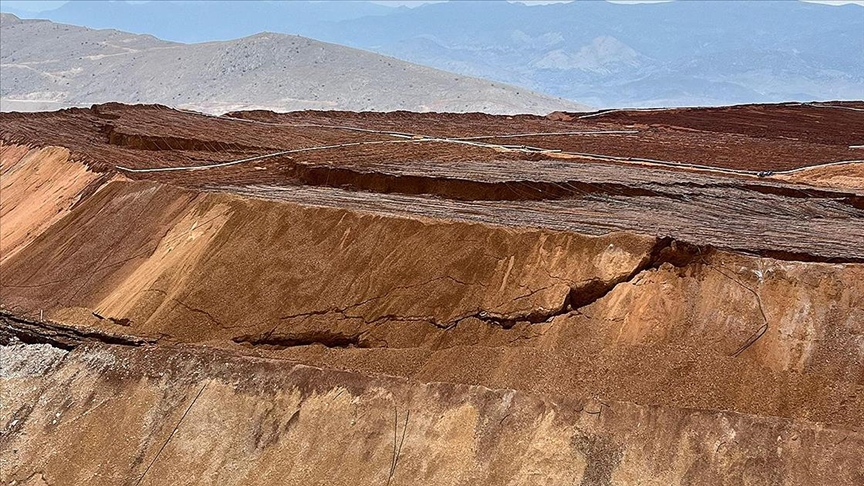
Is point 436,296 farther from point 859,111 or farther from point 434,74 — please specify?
point 434,74

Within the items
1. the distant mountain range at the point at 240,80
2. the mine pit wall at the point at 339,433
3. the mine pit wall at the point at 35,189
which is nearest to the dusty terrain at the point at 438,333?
the mine pit wall at the point at 339,433

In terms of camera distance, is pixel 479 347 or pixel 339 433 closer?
pixel 339 433

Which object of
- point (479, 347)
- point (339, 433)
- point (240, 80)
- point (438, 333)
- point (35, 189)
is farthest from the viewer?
point (240, 80)

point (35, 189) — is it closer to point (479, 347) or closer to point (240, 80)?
point (479, 347)

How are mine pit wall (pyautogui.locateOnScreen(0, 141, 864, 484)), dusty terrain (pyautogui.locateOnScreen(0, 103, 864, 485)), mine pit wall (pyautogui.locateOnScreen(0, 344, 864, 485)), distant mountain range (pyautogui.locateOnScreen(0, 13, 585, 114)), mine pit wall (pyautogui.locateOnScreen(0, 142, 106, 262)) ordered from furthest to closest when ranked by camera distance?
distant mountain range (pyautogui.locateOnScreen(0, 13, 585, 114)), mine pit wall (pyautogui.locateOnScreen(0, 142, 106, 262)), dusty terrain (pyautogui.locateOnScreen(0, 103, 864, 485)), mine pit wall (pyautogui.locateOnScreen(0, 141, 864, 484)), mine pit wall (pyautogui.locateOnScreen(0, 344, 864, 485))

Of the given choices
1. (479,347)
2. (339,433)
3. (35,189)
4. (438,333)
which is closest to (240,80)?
(35,189)

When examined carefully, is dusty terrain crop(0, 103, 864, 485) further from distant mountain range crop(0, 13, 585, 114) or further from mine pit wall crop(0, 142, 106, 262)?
distant mountain range crop(0, 13, 585, 114)

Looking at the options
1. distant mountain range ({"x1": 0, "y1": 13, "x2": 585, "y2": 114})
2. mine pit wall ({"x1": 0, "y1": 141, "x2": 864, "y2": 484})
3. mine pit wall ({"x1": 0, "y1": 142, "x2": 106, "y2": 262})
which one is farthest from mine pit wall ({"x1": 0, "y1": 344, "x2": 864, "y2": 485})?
distant mountain range ({"x1": 0, "y1": 13, "x2": 585, "y2": 114})
